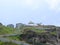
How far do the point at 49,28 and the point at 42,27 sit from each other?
1002 millimetres

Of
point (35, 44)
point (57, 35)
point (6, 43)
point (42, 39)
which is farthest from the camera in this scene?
point (57, 35)

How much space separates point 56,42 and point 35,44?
2607mm

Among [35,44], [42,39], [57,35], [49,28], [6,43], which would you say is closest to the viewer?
[6,43]

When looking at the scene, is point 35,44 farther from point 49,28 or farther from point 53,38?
point 49,28

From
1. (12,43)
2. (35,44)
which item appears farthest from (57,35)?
(12,43)

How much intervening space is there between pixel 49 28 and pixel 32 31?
3.16m

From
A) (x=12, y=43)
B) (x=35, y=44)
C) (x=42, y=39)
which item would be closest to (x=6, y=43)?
(x=12, y=43)

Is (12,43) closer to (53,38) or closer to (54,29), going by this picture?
(53,38)

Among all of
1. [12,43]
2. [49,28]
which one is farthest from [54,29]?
[12,43]

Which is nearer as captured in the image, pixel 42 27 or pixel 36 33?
pixel 36 33

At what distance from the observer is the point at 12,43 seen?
1647cm

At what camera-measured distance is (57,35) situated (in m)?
22.5

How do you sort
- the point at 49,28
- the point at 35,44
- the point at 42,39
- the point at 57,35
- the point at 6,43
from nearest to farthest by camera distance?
the point at 6,43
the point at 35,44
the point at 42,39
the point at 57,35
the point at 49,28

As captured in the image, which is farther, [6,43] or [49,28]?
[49,28]
